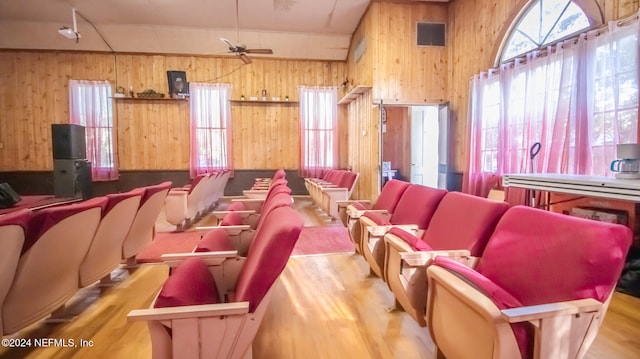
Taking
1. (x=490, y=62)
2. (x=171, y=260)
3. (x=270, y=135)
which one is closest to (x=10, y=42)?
(x=270, y=135)

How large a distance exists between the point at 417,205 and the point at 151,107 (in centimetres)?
787

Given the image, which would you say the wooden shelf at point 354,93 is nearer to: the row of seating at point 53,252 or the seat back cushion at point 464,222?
the seat back cushion at point 464,222

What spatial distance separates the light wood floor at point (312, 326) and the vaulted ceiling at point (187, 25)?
18.9 ft

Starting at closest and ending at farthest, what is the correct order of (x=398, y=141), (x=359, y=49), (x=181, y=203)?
(x=181, y=203) < (x=359, y=49) < (x=398, y=141)

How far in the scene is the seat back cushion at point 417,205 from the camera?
7.84ft

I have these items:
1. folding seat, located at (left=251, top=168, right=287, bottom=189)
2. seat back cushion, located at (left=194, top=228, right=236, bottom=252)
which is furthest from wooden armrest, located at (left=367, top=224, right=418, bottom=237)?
folding seat, located at (left=251, top=168, right=287, bottom=189)

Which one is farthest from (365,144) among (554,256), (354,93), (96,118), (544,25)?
(96,118)

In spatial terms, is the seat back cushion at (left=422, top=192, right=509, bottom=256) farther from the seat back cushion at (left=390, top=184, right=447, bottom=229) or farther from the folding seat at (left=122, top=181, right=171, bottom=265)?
the folding seat at (left=122, top=181, right=171, bottom=265)

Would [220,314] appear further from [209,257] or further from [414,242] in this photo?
[414,242]

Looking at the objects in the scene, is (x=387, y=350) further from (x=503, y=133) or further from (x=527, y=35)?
(x=527, y=35)

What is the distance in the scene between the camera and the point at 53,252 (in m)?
1.83

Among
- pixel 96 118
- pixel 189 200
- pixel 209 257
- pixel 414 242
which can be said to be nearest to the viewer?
pixel 209 257

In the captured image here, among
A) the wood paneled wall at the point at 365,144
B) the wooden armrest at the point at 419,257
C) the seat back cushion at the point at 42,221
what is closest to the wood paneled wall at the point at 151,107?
the wood paneled wall at the point at 365,144

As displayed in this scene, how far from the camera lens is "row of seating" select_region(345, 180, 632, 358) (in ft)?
3.49
